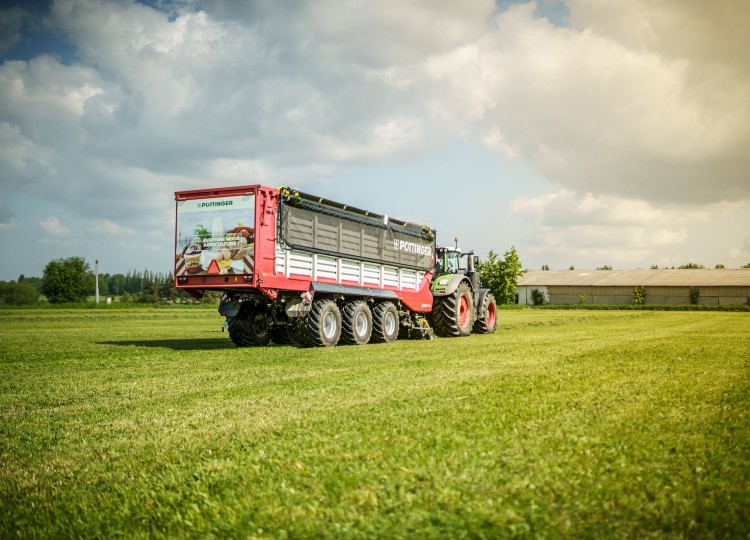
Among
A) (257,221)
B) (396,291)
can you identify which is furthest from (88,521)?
(396,291)

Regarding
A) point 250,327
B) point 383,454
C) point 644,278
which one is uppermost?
point 644,278

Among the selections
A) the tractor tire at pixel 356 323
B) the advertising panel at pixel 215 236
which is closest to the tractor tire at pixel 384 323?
the tractor tire at pixel 356 323

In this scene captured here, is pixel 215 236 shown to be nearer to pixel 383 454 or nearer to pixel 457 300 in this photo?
pixel 457 300

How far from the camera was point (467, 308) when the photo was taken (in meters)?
23.6

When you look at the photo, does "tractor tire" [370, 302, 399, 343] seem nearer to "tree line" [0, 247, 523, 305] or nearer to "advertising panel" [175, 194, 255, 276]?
"advertising panel" [175, 194, 255, 276]

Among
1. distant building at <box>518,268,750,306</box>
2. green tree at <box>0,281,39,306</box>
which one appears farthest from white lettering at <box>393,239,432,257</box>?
green tree at <box>0,281,39,306</box>

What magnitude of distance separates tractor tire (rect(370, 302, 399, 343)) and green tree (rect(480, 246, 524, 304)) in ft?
225

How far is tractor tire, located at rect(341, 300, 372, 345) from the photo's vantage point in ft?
59.5

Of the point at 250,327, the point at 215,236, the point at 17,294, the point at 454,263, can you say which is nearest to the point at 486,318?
the point at 454,263

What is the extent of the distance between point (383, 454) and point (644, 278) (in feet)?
314

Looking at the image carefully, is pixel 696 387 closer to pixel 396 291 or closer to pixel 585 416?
pixel 585 416

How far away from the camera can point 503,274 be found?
8788cm

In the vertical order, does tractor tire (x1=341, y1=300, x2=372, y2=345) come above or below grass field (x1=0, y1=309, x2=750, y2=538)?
above

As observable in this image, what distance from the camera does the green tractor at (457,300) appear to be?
73.8 feet
